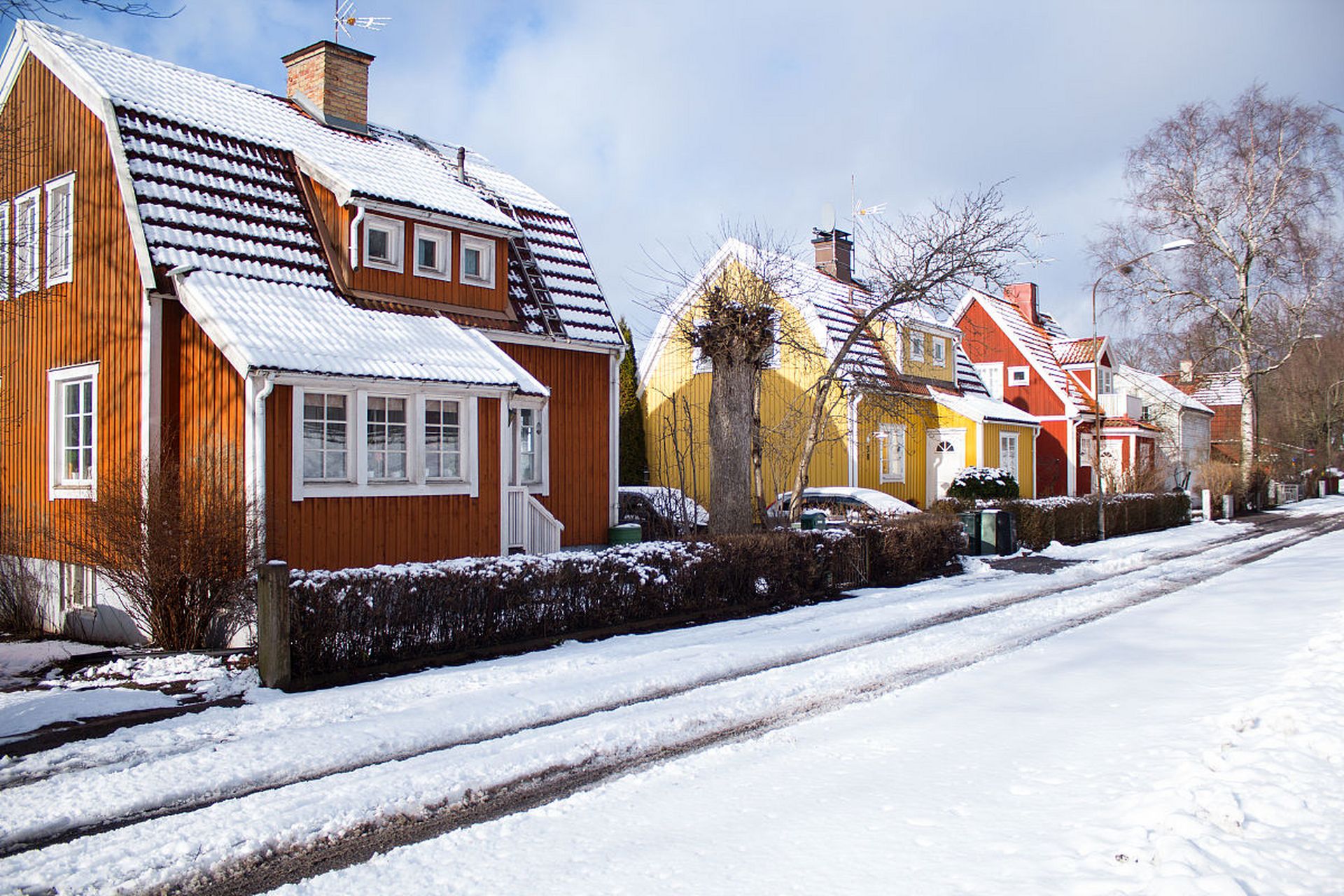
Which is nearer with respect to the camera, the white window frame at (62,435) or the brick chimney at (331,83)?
the white window frame at (62,435)

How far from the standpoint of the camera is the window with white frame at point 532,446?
1720 cm

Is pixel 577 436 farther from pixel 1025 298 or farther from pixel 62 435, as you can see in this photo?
pixel 1025 298

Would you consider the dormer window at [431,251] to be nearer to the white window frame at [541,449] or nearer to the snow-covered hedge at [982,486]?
the white window frame at [541,449]

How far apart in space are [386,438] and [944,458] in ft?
70.4

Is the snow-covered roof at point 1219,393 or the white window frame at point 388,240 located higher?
the snow-covered roof at point 1219,393

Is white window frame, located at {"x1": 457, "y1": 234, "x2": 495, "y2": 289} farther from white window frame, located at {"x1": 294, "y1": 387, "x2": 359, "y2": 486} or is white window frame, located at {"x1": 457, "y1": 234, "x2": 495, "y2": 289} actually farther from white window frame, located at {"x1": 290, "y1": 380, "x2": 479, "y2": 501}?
white window frame, located at {"x1": 294, "y1": 387, "x2": 359, "y2": 486}

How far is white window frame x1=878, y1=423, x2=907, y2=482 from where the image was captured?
28406mm

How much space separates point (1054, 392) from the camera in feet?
124

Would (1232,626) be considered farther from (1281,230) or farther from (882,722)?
(1281,230)

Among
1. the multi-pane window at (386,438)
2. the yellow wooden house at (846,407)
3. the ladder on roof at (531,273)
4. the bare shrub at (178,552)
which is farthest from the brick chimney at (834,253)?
the bare shrub at (178,552)

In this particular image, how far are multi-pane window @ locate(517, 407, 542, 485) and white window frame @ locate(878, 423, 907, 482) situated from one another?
13546 mm

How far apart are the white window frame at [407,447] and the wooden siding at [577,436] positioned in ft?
12.6

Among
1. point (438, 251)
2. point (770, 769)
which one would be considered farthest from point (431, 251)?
point (770, 769)

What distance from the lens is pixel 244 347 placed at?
11391 mm
